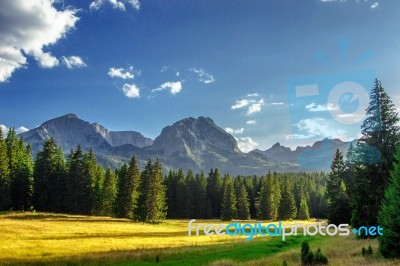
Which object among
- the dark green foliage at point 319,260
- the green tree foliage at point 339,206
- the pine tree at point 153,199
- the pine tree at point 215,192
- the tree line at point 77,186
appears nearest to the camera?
the dark green foliage at point 319,260

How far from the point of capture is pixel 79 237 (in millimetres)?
44875

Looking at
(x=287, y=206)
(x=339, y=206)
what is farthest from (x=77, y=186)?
(x=287, y=206)

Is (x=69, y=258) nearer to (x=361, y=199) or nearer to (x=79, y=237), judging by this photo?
(x=79, y=237)

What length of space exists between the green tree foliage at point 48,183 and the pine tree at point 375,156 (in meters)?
71.1

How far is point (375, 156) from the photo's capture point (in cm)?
3831

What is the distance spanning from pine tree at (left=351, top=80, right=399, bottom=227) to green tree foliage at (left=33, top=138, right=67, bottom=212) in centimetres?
7106

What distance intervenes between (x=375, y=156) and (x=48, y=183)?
76081 millimetres

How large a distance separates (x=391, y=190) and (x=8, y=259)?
2774 cm

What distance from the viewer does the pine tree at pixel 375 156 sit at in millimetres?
38094

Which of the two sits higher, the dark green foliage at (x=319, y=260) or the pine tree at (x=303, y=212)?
the dark green foliage at (x=319, y=260)

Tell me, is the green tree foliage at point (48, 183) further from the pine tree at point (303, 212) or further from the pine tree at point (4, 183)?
the pine tree at point (303, 212)

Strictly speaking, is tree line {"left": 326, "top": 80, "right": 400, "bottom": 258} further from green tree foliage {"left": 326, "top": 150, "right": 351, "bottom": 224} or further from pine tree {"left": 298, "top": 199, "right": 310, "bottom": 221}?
pine tree {"left": 298, "top": 199, "right": 310, "bottom": 221}

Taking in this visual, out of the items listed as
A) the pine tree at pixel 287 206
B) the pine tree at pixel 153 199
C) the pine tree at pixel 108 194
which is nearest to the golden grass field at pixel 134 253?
the pine tree at pixel 153 199

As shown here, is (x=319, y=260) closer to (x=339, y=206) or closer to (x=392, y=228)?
(x=392, y=228)
